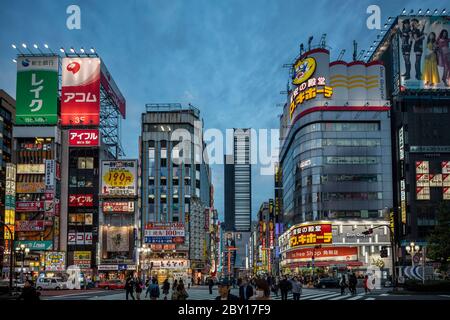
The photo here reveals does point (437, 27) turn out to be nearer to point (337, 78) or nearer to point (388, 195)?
point (337, 78)

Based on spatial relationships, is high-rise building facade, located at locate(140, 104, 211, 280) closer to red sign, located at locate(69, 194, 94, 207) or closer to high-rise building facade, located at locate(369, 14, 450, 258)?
red sign, located at locate(69, 194, 94, 207)

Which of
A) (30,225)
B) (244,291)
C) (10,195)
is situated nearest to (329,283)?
(244,291)

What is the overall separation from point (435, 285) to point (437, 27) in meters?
69.6

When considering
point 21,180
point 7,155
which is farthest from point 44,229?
point 7,155

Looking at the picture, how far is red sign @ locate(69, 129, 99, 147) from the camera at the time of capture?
346 ft

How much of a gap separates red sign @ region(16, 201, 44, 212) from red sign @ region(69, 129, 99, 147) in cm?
1328

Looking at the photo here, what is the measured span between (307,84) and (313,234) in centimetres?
2862

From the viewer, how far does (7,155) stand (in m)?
116

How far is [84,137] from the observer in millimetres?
105875

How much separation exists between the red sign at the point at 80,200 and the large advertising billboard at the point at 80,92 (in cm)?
1370

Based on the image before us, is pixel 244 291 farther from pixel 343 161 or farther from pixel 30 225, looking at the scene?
pixel 30 225
